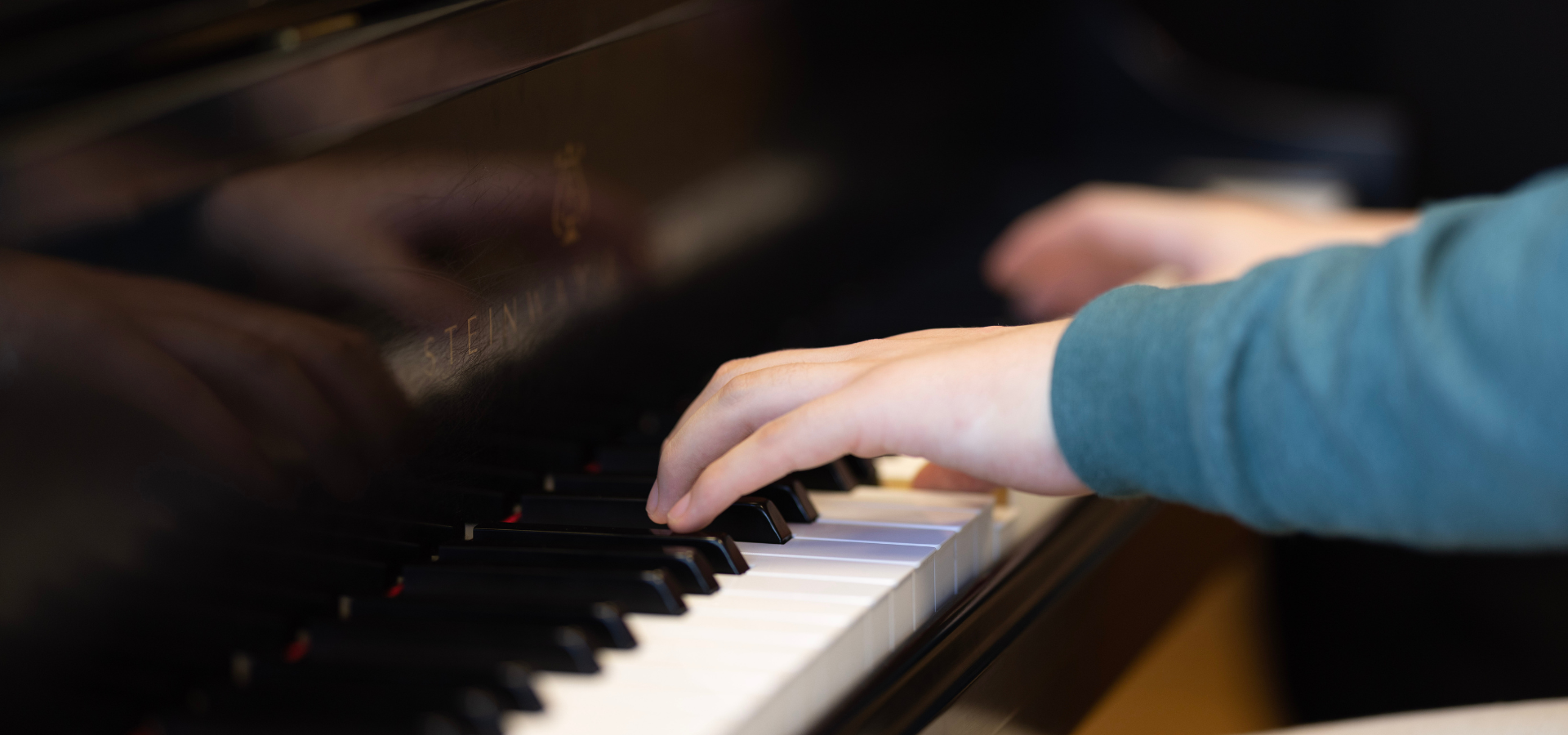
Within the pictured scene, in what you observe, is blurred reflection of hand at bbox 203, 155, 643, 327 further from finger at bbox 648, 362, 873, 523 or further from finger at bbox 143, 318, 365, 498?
finger at bbox 648, 362, 873, 523

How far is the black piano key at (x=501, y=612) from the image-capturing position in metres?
0.60

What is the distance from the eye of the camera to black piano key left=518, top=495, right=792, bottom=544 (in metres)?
0.73

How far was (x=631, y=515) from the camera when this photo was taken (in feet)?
2.46

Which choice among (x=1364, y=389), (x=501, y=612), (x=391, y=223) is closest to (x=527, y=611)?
(x=501, y=612)

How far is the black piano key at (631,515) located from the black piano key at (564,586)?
81mm

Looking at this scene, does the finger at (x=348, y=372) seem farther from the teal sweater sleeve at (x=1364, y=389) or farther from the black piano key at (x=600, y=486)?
the teal sweater sleeve at (x=1364, y=389)

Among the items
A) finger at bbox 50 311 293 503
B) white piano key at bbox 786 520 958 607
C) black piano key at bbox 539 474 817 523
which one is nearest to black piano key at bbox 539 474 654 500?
black piano key at bbox 539 474 817 523

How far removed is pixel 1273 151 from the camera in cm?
189

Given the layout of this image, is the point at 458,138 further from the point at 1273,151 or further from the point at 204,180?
the point at 1273,151

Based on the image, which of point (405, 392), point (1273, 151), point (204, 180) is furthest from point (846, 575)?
point (1273, 151)

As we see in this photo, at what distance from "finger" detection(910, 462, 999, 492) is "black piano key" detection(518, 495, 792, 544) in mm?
117

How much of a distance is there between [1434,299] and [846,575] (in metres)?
0.33

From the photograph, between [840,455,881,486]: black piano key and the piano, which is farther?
[840,455,881,486]: black piano key

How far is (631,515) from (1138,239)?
33.4 inches
